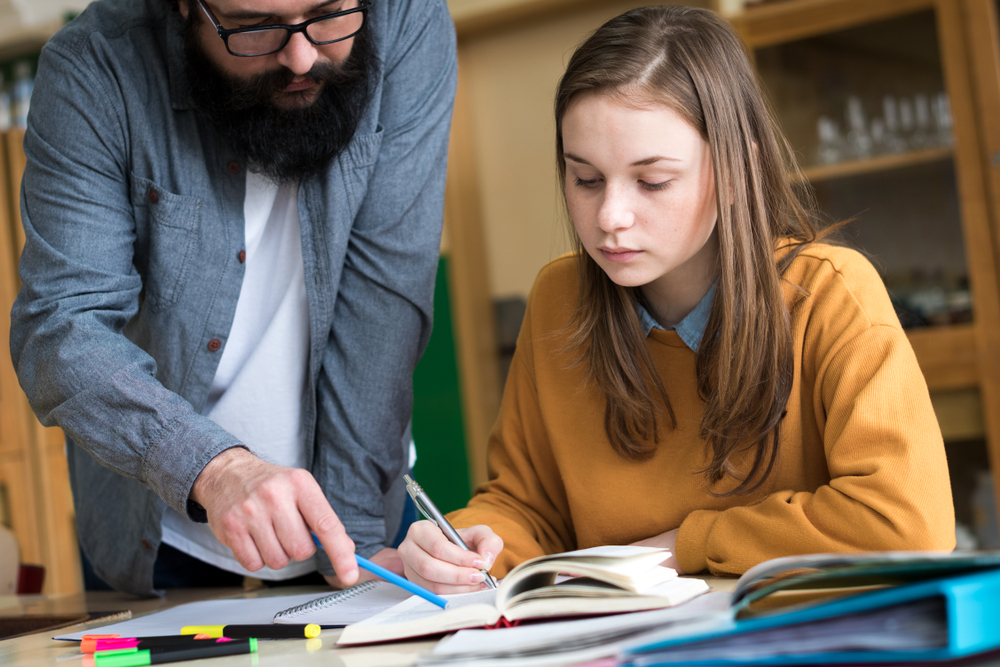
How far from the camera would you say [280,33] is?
1105mm

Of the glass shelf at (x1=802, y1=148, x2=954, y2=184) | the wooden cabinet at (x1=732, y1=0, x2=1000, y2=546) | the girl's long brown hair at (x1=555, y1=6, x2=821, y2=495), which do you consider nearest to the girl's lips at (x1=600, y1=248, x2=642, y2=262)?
the girl's long brown hair at (x1=555, y1=6, x2=821, y2=495)

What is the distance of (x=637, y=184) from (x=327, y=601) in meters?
0.59

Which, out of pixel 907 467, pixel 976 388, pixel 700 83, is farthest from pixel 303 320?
pixel 976 388

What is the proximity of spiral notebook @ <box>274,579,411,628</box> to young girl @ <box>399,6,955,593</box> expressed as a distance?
0.19 feet

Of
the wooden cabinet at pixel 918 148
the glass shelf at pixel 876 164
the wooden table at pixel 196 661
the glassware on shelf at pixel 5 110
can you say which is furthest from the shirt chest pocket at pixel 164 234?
the glassware on shelf at pixel 5 110

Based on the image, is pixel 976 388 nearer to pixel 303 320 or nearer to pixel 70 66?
pixel 303 320

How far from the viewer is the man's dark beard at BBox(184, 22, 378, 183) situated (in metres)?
1.19

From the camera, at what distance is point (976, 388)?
2.56 m

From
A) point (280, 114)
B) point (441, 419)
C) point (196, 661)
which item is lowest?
point (441, 419)

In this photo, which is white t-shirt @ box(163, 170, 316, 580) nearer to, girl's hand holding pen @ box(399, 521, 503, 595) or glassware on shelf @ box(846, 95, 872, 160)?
girl's hand holding pen @ box(399, 521, 503, 595)

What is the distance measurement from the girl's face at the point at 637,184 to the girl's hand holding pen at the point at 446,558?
35 cm

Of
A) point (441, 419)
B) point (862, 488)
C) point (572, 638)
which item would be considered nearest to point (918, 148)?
point (441, 419)

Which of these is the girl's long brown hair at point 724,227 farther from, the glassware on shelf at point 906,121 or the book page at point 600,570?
the glassware on shelf at point 906,121

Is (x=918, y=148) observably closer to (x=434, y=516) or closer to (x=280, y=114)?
(x=280, y=114)
